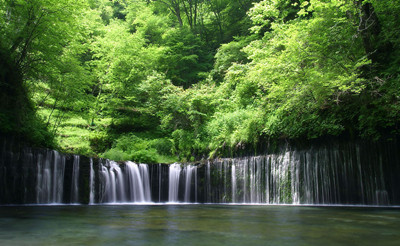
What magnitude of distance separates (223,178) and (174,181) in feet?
9.34

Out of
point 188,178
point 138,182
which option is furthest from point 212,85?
point 138,182

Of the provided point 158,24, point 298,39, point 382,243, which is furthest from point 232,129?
point 158,24

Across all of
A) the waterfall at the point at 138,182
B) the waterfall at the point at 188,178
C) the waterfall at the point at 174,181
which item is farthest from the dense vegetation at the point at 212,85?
the waterfall at the point at 174,181

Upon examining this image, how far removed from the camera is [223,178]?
1434cm

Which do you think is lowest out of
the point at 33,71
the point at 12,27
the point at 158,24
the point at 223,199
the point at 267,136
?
the point at 223,199

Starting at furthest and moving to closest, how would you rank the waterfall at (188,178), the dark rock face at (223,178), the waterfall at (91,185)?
the waterfall at (188,178)
the waterfall at (91,185)
the dark rock face at (223,178)

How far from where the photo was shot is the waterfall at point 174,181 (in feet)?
49.8

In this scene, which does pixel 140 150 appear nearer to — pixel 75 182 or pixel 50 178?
pixel 75 182

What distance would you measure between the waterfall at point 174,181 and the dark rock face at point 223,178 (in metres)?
0.05

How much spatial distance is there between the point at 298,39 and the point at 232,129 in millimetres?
6025

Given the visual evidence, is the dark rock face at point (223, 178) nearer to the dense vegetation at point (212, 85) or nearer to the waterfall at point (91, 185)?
the waterfall at point (91, 185)

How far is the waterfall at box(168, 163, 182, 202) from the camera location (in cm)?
1519

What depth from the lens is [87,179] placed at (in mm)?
13273

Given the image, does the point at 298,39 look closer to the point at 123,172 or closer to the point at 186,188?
the point at 186,188
